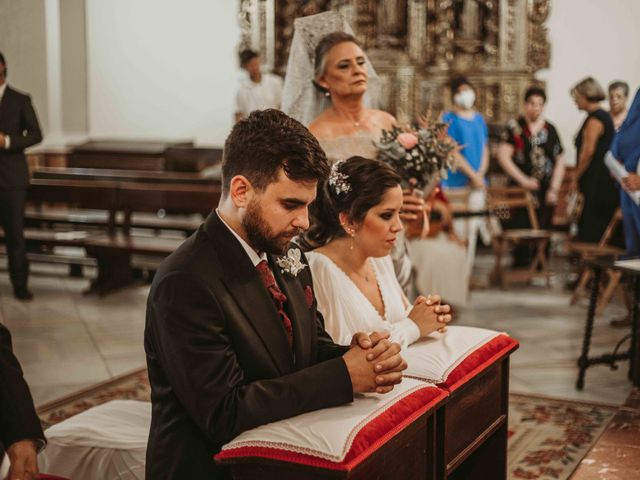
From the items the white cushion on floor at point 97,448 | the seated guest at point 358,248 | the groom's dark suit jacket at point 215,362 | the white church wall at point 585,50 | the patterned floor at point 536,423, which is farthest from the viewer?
the white church wall at point 585,50

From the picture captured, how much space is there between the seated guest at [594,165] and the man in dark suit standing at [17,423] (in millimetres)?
6619

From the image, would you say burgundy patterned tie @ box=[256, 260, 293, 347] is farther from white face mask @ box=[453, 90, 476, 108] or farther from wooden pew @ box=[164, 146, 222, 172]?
wooden pew @ box=[164, 146, 222, 172]

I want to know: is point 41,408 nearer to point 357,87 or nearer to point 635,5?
point 357,87

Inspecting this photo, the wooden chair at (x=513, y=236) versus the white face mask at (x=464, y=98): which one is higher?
the white face mask at (x=464, y=98)

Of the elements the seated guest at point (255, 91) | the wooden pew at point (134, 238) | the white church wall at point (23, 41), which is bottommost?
the wooden pew at point (134, 238)

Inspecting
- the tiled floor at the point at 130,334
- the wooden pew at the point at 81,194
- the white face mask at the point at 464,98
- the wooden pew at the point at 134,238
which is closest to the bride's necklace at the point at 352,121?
the tiled floor at the point at 130,334

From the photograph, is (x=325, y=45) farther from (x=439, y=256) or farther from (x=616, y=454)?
(x=439, y=256)

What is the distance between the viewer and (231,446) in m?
2.17

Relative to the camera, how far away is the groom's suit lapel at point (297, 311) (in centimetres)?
247

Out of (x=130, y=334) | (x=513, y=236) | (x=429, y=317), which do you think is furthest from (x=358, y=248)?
(x=513, y=236)

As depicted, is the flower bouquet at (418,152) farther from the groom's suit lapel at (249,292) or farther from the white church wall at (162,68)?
the white church wall at (162,68)

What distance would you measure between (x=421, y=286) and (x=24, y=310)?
10.5 feet

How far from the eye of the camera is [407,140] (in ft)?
14.2

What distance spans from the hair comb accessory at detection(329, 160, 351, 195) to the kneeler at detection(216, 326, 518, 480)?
2.07 ft
